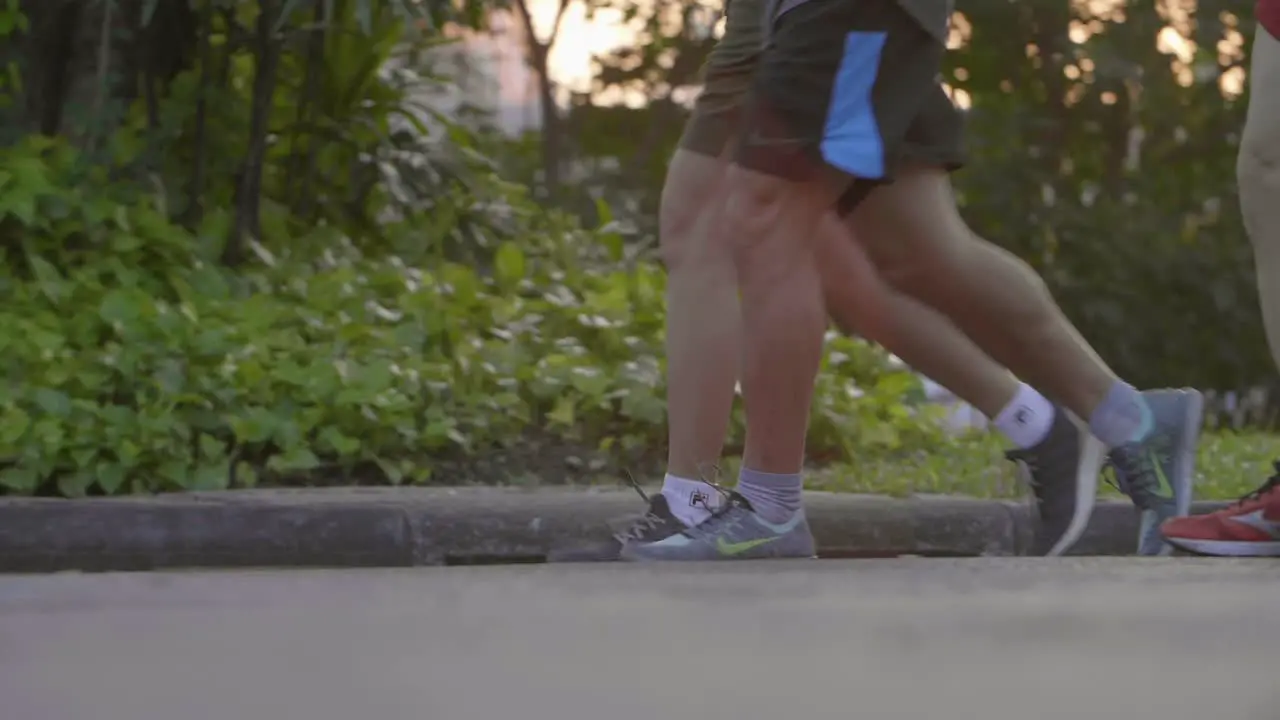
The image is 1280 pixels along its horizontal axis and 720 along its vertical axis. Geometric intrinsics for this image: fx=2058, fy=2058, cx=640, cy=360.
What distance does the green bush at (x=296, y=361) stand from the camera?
5.27 metres

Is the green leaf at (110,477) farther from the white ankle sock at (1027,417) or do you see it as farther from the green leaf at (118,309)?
the white ankle sock at (1027,417)

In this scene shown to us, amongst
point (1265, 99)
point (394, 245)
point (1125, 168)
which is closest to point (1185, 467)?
point (1265, 99)

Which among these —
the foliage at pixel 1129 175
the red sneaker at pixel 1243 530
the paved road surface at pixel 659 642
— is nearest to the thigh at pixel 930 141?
the paved road surface at pixel 659 642

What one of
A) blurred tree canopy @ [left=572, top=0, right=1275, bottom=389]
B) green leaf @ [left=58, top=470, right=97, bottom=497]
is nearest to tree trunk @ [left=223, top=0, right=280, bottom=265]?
green leaf @ [left=58, top=470, right=97, bottom=497]

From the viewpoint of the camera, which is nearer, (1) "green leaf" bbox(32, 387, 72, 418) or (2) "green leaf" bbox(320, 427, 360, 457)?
(1) "green leaf" bbox(32, 387, 72, 418)

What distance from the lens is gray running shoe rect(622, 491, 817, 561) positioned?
13.2 feet

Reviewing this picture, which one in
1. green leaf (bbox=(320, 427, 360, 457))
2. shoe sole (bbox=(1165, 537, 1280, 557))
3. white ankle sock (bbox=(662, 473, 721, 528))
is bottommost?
green leaf (bbox=(320, 427, 360, 457))

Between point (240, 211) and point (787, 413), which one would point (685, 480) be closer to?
point (787, 413)

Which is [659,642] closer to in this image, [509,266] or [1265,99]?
[1265,99]

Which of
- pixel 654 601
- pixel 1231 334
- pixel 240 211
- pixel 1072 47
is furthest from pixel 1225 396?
pixel 654 601

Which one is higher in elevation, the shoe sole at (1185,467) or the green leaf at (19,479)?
the shoe sole at (1185,467)

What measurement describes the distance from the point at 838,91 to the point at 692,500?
34.9 inches

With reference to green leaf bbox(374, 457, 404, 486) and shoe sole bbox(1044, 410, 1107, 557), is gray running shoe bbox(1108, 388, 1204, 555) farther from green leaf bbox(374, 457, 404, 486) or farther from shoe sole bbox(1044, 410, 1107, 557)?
green leaf bbox(374, 457, 404, 486)

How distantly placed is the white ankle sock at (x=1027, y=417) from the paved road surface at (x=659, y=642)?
513mm
